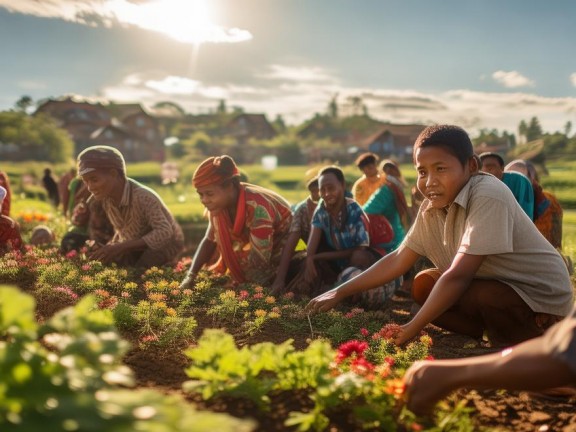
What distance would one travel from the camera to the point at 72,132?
5944 cm

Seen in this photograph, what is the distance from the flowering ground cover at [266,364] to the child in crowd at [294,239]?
0.55 metres

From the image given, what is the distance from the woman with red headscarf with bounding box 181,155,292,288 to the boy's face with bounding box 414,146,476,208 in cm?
277

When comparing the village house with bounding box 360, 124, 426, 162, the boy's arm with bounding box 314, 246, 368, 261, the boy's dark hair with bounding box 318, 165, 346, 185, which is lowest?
the boy's arm with bounding box 314, 246, 368, 261

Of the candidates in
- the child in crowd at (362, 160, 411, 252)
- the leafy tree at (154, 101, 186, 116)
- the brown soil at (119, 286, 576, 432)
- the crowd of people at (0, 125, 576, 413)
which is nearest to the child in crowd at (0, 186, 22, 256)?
the crowd of people at (0, 125, 576, 413)

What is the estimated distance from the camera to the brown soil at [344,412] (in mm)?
2148

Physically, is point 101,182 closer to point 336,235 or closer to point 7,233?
point 7,233

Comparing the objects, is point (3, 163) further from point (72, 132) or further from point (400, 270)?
point (400, 270)

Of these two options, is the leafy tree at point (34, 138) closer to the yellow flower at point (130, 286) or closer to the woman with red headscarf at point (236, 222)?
the woman with red headscarf at point (236, 222)

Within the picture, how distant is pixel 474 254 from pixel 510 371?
4.14ft

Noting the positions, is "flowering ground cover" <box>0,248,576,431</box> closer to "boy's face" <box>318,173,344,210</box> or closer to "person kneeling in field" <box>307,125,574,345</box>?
"person kneeling in field" <box>307,125,574,345</box>

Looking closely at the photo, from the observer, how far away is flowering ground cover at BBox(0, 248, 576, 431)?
194 cm

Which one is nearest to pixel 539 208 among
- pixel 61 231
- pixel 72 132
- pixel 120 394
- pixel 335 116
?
pixel 120 394

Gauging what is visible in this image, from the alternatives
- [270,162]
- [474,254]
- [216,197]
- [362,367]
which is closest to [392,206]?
A: [216,197]

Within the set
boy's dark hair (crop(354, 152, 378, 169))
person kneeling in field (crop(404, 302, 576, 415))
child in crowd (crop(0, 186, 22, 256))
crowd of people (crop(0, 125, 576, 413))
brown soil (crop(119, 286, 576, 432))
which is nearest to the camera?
person kneeling in field (crop(404, 302, 576, 415))
